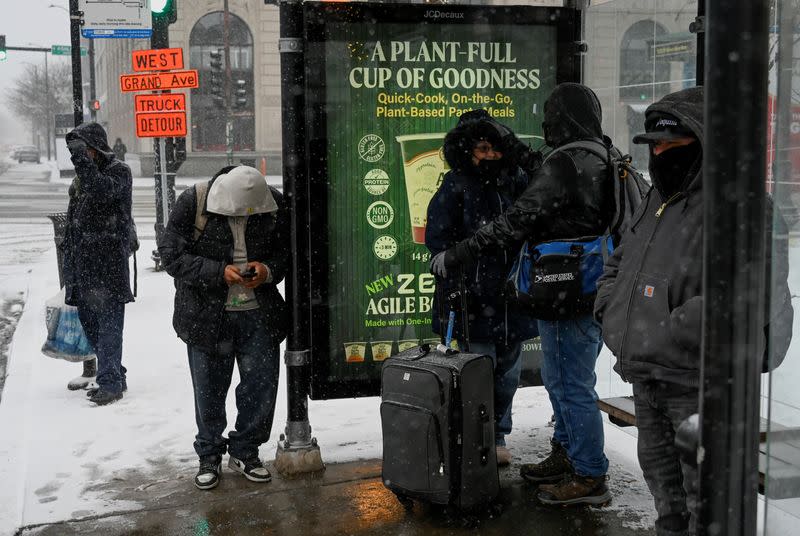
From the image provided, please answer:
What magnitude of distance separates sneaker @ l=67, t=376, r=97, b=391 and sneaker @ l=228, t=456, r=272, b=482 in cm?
240

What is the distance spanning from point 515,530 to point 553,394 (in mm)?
737

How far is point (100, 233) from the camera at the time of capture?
6672 mm

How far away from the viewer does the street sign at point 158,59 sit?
11.2 metres

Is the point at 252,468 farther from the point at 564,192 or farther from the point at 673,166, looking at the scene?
the point at 673,166

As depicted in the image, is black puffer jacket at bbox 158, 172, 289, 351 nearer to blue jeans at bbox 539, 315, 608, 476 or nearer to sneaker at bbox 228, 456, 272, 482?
sneaker at bbox 228, 456, 272, 482

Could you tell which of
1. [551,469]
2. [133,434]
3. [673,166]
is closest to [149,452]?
[133,434]

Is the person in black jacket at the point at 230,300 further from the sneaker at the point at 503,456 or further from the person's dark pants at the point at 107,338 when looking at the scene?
the person's dark pants at the point at 107,338

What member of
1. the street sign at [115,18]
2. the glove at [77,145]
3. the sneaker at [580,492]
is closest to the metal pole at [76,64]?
the street sign at [115,18]

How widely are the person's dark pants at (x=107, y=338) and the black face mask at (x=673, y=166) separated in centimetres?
467

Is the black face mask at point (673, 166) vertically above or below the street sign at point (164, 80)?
below

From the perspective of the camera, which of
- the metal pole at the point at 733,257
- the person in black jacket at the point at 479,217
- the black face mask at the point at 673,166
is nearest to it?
the metal pole at the point at 733,257

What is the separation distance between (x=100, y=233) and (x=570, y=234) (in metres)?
3.88

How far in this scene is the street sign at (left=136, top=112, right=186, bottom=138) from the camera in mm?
11367

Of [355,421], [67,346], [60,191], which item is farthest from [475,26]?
[60,191]
